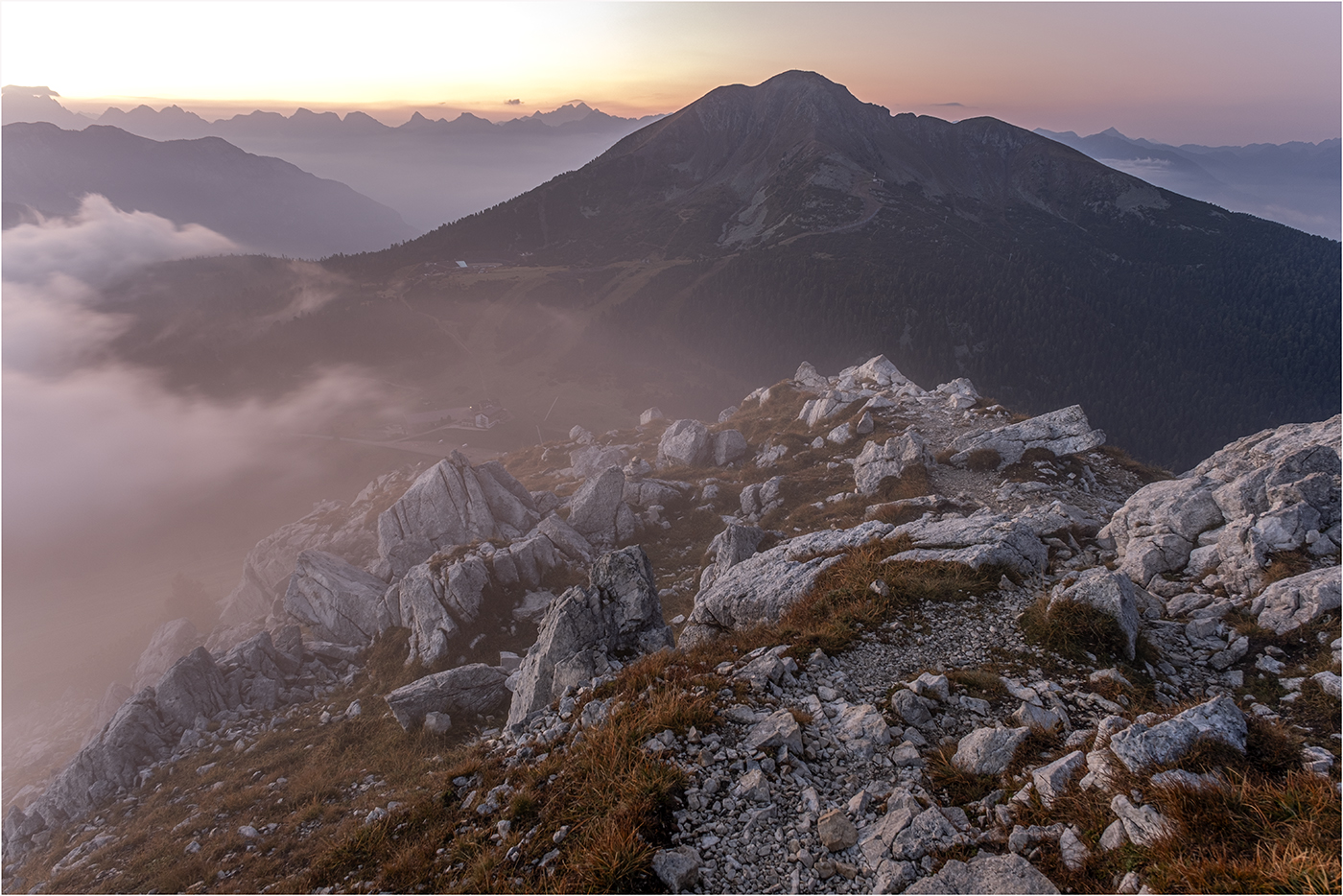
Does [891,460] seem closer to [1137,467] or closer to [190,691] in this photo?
[1137,467]

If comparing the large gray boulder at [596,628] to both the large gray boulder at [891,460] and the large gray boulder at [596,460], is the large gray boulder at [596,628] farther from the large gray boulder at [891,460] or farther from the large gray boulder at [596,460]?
the large gray boulder at [596,460]

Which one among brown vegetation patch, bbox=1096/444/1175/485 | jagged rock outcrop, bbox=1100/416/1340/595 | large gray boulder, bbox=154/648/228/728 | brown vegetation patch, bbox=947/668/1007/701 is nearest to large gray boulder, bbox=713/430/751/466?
brown vegetation patch, bbox=1096/444/1175/485

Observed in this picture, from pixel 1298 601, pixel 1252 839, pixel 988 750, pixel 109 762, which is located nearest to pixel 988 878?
pixel 988 750

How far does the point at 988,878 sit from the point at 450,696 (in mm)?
18550

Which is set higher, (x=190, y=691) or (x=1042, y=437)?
(x=1042, y=437)

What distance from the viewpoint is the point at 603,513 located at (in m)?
36.6

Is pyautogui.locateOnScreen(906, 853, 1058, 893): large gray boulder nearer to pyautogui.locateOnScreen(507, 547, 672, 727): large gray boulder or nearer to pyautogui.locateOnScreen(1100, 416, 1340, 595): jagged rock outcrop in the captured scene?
pyautogui.locateOnScreen(507, 547, 672, 727): large gray boulder

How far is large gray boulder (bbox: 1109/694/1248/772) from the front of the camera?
7.18 m

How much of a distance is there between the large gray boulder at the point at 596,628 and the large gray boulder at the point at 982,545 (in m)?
7.87

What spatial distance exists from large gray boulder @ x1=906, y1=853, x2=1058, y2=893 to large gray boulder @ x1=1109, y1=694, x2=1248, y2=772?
1983 mm

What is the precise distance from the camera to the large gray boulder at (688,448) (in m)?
46.3

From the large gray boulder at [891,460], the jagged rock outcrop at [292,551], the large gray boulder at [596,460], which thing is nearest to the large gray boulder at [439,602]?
the large gray boulder at [891,460]

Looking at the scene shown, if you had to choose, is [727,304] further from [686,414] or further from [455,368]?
[455,368]

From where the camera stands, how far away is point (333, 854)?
9906mm
